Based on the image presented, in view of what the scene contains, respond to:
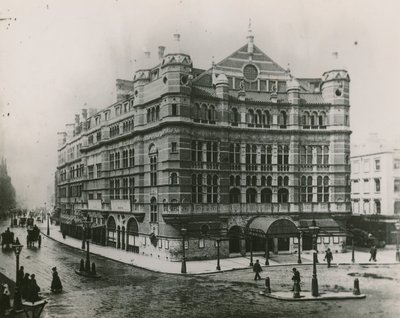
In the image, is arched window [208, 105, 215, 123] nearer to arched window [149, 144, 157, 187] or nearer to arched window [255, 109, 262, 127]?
arched window [255, 109, 262, 127]

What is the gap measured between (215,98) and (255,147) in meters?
6.33

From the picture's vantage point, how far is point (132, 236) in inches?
1815

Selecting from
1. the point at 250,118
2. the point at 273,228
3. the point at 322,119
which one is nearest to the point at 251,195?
the point at 273,228

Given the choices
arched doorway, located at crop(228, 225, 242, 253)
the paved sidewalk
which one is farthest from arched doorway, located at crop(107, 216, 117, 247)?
arched doorway, located at crop(228, 225, 242, 253)

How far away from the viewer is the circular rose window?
4575cm

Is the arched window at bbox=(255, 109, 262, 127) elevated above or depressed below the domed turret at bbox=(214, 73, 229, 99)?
below

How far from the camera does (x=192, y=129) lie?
41250mm

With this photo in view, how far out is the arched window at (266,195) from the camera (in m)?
44.6

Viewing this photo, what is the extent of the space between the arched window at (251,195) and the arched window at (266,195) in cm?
86

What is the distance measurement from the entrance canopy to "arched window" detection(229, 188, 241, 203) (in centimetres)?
331

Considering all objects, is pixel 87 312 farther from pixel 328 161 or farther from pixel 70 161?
pixel 70 161

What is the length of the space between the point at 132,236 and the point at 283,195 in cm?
1580

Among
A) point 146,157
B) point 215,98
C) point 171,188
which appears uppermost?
point 215,98

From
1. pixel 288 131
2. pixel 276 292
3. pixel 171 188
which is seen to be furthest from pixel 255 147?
pixel 276 292
